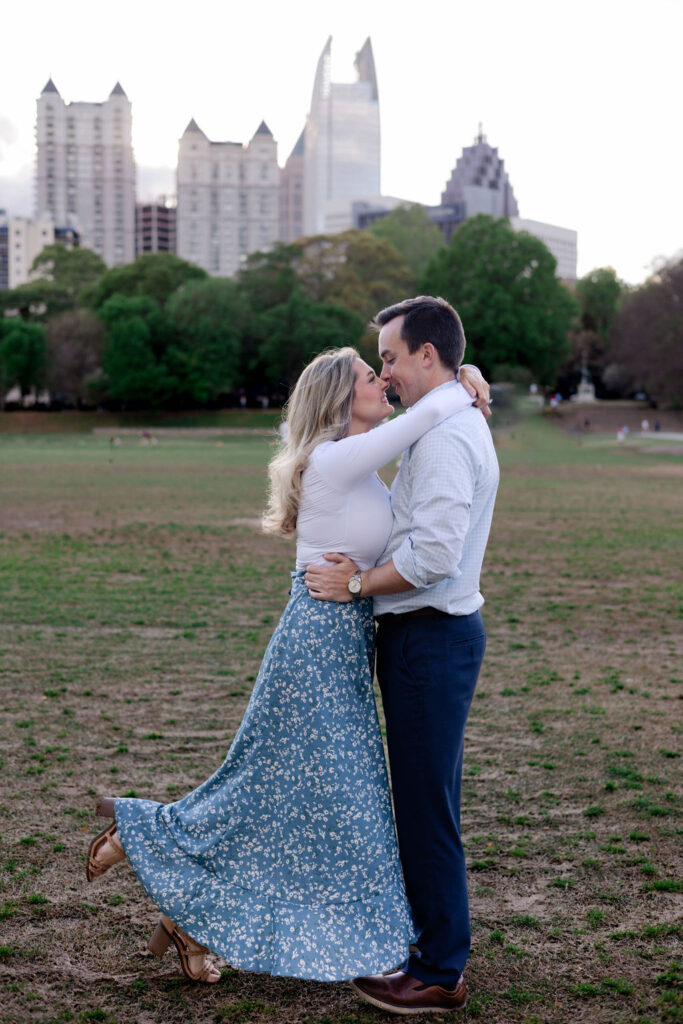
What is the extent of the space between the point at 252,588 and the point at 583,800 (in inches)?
263

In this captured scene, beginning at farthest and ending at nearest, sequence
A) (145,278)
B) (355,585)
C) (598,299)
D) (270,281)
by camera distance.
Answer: (598,299)
(145,278)
(270,281)
(355,585)

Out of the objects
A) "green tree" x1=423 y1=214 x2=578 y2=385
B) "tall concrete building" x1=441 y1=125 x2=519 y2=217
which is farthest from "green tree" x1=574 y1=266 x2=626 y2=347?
"tall concrete building" x1=441 y1=125 x2=519 y2=217

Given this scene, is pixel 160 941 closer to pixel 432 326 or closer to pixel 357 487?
pixel 357 487

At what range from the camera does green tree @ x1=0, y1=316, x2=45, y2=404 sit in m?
69.1

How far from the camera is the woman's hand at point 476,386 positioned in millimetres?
3250

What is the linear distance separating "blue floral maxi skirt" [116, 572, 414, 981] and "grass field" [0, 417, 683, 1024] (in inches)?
10.6

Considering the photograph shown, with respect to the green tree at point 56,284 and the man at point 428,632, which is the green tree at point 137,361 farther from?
the man at point 428,632

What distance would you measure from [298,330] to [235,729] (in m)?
59.2

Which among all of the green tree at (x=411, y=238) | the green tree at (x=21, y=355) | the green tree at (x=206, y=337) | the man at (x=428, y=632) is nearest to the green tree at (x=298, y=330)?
the green tree at (x=206, y=337)

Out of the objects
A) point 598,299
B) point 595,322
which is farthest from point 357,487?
point 595,322

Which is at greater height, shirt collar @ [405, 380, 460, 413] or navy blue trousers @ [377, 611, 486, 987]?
shirt collar @ [405, 380, 460, 413]

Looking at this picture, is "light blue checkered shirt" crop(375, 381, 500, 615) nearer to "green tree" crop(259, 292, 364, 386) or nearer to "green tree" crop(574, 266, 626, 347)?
"green tree" crop(259, 292, 364, 386)

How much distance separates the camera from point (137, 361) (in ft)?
215

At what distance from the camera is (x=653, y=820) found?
4992 millimetres
